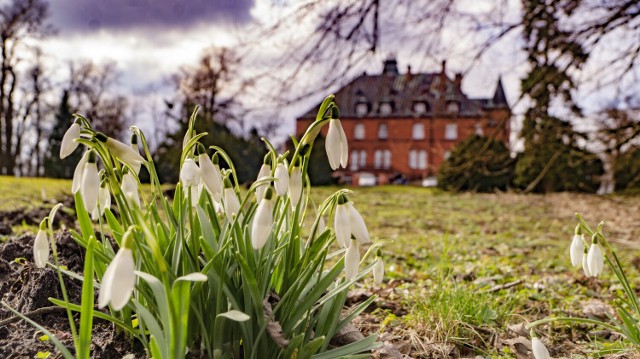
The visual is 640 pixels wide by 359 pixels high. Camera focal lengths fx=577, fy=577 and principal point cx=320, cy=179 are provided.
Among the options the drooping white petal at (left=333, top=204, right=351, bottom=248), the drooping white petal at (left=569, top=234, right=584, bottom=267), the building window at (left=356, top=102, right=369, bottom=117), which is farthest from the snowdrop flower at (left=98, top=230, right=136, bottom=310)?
the building window at (left=356, top=102, right=369, bottom=117)

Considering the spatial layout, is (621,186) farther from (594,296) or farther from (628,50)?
(594,296)

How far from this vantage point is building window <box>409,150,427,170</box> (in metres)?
40.5

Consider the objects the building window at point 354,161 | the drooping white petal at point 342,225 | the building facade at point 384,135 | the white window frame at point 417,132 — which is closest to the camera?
the drooping white petal at point 342,225

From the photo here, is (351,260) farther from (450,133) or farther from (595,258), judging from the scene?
(450,133)

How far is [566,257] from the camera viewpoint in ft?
19.7

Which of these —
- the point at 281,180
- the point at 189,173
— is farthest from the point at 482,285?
the point at 189,173

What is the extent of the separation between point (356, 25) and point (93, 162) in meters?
5.14

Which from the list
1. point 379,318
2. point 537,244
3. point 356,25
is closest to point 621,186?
point 537,244

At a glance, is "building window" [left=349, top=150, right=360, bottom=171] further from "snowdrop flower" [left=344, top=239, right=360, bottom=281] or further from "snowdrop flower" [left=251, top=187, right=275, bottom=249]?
"snowdrop flower" [left=251, top=187, right=275, bottom=249]

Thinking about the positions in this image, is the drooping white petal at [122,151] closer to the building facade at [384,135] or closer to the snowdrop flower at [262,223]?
the snowdrop flower at [262,223]

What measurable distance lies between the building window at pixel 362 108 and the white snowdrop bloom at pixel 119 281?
40.1m

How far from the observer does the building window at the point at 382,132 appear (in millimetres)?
41281

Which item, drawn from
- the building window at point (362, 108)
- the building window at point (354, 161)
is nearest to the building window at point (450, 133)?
the building window at point (362, 108)

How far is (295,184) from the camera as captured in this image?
1.77 meters
